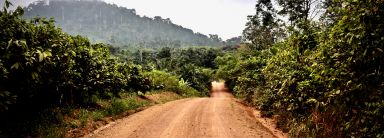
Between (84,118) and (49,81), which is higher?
(49,81)

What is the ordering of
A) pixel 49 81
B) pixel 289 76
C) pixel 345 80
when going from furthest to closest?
1. pixel 289 76
2. pixel 49 81
3. pixel 345 80

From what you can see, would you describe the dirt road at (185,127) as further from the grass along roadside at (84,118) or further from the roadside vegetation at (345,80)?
the roadside vegetation at (345,80)

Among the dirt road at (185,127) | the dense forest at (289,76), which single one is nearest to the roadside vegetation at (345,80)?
the dense forest at (289,76)

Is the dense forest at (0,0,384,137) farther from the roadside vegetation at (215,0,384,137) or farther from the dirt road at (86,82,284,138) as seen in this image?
the dirt road at (86,82,284,138)

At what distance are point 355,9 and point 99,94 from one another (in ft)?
38.2

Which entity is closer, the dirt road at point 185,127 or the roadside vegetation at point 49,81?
the roadside vegetation at point 49,81

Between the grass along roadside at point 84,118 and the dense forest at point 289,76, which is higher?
the dense forest at point 289,76

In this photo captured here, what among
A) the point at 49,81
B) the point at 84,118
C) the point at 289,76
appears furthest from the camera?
the point at 84,118

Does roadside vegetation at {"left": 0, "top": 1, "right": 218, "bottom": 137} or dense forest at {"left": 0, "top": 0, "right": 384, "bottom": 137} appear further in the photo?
roadside vegetation at {"left": 0, "top": 1, "right": 218, "bottom": 137}

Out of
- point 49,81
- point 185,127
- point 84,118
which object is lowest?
point 185,127

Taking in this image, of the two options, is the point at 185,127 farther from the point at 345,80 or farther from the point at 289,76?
the point at 345,80

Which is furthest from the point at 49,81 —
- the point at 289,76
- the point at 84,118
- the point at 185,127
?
the point at 289,76

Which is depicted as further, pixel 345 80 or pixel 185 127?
pixel 185 127

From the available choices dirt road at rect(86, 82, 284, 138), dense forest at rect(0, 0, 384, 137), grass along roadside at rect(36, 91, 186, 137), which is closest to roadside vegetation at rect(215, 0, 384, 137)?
dense forest at rect(0, 0, 384, 137)
